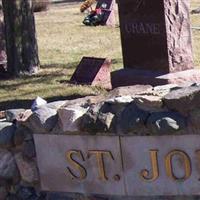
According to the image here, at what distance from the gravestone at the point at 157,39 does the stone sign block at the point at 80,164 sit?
11.0 ft

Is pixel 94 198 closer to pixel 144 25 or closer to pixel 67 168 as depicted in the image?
pixel 67 168

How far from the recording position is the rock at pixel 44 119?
475 cm

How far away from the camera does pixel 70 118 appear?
462cm

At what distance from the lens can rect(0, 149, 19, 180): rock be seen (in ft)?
16.3

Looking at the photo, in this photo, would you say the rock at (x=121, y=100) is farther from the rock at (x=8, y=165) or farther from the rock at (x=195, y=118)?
the rock at (x=8, y=165)

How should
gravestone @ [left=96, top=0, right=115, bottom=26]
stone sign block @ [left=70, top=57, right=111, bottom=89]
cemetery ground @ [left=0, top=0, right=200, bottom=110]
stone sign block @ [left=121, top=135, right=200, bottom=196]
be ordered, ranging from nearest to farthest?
stone sign block @ [left=121, top=135, right=200, bottom=196] < cemetery ground @ [left=0, top=0, right=200, bottom=110] < stone sign block @ [left=70, top=57, right=111, bottom=89] < gravestone @ [left=96, top=0, right=115, bottom=26]

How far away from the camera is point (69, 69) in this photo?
11398mm

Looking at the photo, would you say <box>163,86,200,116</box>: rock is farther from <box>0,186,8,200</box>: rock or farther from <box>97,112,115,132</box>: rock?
<box>0,186,8,200</box>: rock

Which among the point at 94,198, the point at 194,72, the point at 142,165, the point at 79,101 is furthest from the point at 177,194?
the point at 194,72

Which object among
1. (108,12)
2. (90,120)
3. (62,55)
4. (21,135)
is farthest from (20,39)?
(108,12)

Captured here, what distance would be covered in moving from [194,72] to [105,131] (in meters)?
3.85

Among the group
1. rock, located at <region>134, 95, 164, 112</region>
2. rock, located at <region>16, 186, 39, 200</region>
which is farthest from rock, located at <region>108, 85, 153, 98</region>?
rock, located at <region>16, 186, 39, 200</region>

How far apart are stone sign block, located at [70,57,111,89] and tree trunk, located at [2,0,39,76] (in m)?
1.24

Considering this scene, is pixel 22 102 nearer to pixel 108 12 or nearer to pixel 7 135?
pixel 7 135
